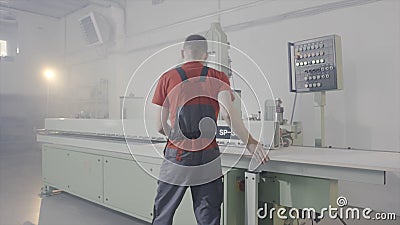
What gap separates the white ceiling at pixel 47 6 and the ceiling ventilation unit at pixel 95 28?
27 centimetres

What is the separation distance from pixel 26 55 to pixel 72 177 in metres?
2.40

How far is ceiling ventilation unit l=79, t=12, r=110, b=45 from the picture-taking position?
4.67 metres

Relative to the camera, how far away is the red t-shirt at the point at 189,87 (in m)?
1.31

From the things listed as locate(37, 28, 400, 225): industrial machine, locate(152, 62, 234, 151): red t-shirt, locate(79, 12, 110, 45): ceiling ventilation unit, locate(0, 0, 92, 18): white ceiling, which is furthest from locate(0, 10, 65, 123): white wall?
locate(152, 62, 234, 151): red t-shirt

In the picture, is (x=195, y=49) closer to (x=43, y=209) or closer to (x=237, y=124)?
(x=237, y=124)

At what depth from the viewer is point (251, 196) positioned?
A: 151cm

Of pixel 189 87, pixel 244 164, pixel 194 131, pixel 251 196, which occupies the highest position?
pixel 189 87

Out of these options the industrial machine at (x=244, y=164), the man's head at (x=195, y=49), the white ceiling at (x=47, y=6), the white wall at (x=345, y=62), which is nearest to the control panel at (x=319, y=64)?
the industrial machine at (x=244, y=164)

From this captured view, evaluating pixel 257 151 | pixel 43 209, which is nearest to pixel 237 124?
pixel 257 151

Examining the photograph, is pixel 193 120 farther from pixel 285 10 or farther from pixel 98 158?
pixel 285 10

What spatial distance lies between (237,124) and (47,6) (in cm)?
452

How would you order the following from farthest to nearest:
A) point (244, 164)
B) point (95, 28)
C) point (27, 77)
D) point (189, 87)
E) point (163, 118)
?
point (95, 28)
point (27, 77)
point (244, 164)
point (163, 118)
point (189, 87)

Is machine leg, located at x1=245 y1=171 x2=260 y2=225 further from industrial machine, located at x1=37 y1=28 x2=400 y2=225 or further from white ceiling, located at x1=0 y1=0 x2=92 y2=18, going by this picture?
white ceiling, located at x1=0 y1=0 x2=92 y2=18

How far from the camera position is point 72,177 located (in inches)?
106
